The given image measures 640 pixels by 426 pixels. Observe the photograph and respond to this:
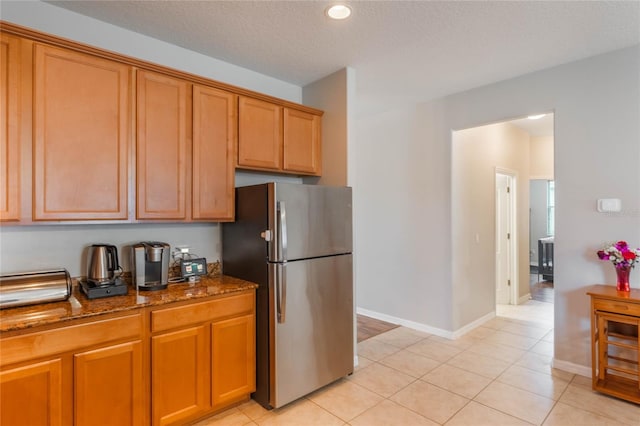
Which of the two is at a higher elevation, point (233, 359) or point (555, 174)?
point (555, 174)

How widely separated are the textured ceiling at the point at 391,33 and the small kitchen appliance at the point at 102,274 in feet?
5.17

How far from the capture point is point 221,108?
2.63 meters

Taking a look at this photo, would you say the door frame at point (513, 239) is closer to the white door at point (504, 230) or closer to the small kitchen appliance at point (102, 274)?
the white door at point (504, 230)

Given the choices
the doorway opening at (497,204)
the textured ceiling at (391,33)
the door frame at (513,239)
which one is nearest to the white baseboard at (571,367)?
the doorway opening at (497,204)

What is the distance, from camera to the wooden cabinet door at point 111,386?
178cm

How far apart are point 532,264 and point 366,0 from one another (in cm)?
761

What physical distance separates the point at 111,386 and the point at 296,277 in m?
1.25

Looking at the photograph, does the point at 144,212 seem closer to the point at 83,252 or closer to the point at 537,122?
the point at 83,252

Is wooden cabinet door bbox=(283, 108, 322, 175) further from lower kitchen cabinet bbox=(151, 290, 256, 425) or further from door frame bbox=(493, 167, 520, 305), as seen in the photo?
door frame bbox=(493, 167, 520, 305)

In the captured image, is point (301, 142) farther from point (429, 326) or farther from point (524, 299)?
point (524, 299)

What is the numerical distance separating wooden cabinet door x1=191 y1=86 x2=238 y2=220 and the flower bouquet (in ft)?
9.67

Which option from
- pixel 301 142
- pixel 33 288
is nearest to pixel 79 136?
pixel 33 288

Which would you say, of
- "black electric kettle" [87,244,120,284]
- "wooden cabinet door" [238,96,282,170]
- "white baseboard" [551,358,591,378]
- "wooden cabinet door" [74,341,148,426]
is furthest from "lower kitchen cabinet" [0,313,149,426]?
"white baseboard" [551,358,591,378]

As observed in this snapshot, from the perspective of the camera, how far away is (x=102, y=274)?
2.14 meters
